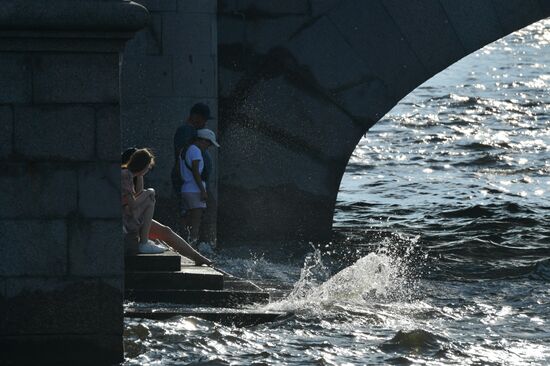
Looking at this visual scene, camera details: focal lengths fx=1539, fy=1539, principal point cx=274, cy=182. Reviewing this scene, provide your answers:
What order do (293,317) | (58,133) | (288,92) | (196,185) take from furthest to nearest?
(288,92), (196,185), (293,317), (58,133)

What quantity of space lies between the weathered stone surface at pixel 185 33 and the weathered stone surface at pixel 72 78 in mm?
5638

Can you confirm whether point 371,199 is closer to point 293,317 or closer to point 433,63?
point 433,63

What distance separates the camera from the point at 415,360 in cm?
878

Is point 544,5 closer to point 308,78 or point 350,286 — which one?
point 308,78

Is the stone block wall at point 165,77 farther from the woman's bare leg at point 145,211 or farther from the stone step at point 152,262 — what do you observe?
the stone step at point 152,262

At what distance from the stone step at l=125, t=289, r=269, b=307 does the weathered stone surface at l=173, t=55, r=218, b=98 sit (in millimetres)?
3936

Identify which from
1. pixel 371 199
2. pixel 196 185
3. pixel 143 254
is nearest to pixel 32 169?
pixel 143 254

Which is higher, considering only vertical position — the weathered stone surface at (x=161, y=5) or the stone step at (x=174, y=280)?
the weathered stone surface at (x=161, y=5)

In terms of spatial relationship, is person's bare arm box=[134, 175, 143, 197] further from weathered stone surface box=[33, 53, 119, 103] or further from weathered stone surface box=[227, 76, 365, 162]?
weathered stone surface box=[227, 76, 365, 162]

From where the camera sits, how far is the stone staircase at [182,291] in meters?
9.56

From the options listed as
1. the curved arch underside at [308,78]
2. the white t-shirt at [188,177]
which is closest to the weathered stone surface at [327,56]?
the curved arch underside at [308,78]

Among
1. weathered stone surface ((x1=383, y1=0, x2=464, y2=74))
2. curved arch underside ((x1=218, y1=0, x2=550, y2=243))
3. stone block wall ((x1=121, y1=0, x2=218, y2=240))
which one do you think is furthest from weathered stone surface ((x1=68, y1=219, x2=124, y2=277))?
weathered stone surface ((x1=383, y1=0, x2=464, y2=74))

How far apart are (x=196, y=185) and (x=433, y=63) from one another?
308 centimetres

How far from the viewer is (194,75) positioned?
536 inches
